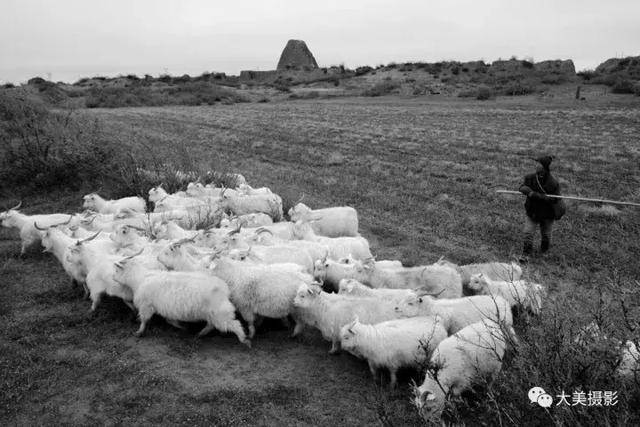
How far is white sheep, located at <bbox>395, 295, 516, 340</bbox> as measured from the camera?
5758mm

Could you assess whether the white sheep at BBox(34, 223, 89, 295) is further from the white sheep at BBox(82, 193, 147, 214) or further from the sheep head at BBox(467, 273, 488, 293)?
the sheep head at BBox(467, 273, 488, 293)

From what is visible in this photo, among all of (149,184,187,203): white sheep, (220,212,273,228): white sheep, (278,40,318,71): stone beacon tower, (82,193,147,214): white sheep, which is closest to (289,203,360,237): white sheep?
(220,212,273,228): white sheep

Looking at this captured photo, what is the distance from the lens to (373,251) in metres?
9.61

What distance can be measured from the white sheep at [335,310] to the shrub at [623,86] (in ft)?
127

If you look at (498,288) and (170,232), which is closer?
(498,288)

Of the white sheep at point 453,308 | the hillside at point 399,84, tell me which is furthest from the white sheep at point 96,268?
the hillside at point 399,84

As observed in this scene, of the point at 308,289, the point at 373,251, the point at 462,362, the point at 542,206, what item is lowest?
the point at 373,251

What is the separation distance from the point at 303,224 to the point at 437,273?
2854 millimetres

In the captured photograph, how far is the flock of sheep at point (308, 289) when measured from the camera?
16.3ft

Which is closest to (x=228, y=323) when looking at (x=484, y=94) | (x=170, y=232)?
(x=170, y=232)

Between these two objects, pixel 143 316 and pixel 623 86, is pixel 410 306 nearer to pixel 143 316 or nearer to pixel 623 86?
pixel 143 316

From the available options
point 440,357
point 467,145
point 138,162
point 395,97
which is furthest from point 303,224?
point 395,97

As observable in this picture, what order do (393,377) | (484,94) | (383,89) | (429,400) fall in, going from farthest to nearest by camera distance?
(383,89)
(484,94)
(393,377)
(429,400)

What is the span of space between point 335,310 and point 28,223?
22.0ft
